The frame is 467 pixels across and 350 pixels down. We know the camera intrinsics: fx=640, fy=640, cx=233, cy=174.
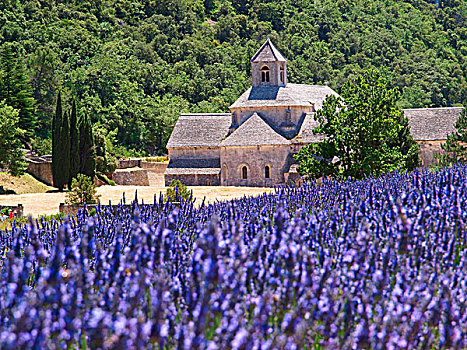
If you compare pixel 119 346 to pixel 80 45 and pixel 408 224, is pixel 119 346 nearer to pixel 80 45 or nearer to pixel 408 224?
pixel 408 224

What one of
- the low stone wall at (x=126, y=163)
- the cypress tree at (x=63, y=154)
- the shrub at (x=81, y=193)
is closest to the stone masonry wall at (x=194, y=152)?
the low stone wall at (x=126, y=163)

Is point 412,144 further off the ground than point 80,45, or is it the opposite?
point 80,45

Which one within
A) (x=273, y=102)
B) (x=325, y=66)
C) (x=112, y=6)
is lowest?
(x=273, y=102)

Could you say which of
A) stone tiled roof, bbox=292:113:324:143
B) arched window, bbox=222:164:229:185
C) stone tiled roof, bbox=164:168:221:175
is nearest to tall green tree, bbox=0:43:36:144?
stone tiled roof, bbox=164:168:221:175

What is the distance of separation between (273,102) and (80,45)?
38.6 meters

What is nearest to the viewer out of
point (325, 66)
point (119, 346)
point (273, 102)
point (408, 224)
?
point (119, 346)

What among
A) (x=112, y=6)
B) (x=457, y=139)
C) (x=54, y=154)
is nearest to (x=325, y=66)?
(x=112, y=6)

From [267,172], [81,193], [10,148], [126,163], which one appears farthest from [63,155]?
[81,193]

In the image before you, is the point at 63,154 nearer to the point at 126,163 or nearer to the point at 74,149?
the point at 74,149

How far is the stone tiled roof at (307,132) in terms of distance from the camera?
48.3 m

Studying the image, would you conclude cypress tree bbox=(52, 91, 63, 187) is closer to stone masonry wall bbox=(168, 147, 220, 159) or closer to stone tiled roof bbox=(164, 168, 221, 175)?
stone tiled roof bbox=(164, 168, 221, 175)

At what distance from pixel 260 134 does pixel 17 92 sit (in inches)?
794

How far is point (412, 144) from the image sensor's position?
3756cm

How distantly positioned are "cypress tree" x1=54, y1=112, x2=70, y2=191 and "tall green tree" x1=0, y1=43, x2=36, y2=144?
7.01 meters
